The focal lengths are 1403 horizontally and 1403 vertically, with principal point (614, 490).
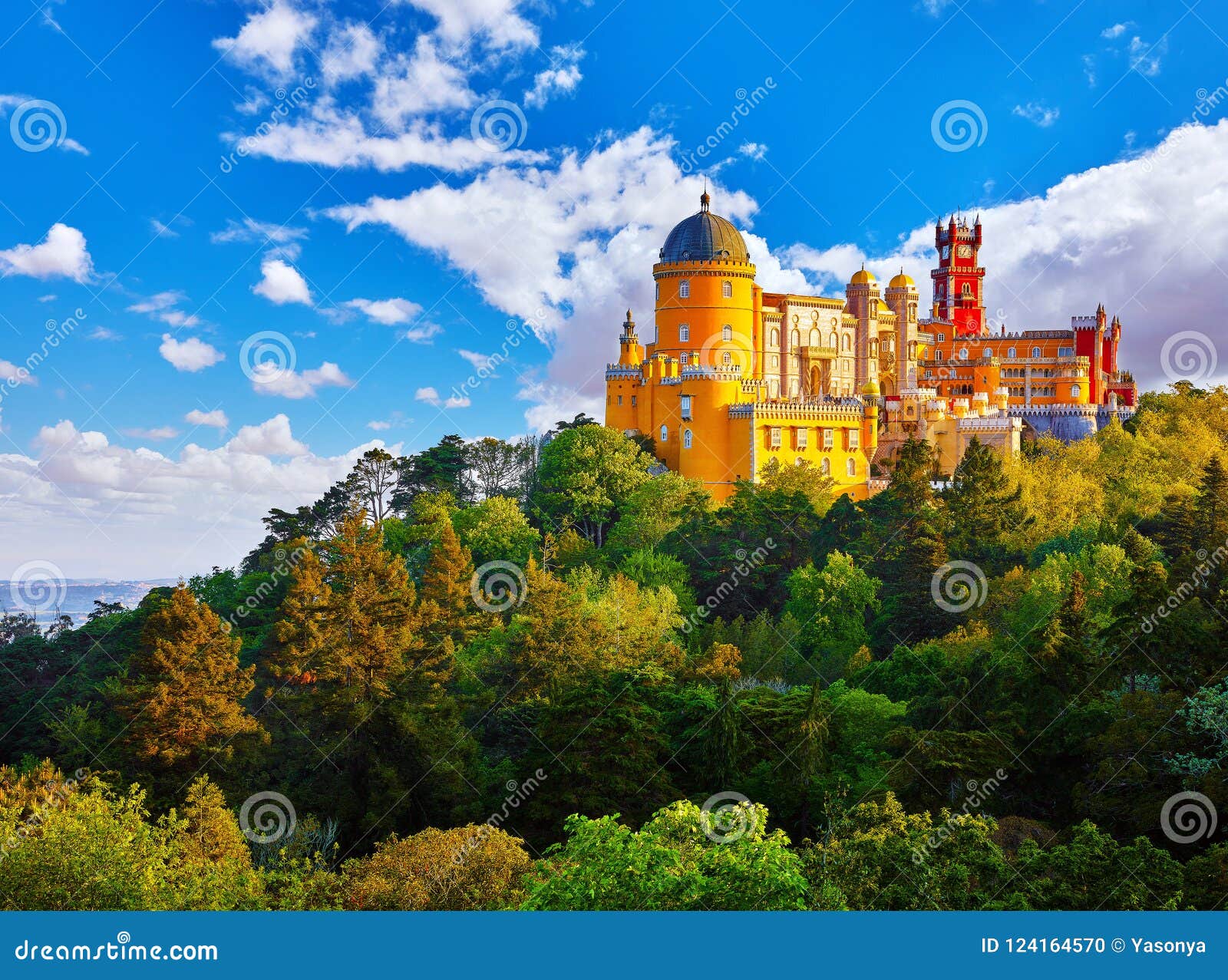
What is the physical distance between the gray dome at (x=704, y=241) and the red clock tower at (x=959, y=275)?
105 ft

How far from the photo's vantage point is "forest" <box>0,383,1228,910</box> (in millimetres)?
27156

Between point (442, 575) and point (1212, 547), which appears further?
point (442, 575)

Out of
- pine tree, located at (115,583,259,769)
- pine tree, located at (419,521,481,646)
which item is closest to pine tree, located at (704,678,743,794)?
pine tree, located at (419,521,481,646)

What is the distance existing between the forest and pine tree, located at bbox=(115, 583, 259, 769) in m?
0.11

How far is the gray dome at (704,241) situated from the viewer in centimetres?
6994

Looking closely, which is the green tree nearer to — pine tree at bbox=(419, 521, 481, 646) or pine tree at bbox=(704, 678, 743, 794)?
pine tree at bbox=(419, 521, 481, 646)

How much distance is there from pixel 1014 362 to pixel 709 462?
33850 mm

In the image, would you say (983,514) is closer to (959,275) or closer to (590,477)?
(590,477)

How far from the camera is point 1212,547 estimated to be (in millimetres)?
44344

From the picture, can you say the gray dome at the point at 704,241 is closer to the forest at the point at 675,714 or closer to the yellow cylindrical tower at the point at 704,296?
the yellow cylindrical tower at the point at 704,296

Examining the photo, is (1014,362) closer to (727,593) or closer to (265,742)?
(727,593)

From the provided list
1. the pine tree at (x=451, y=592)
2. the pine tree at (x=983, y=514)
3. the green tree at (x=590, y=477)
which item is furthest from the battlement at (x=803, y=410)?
the pine tree at (x=451, y=592)

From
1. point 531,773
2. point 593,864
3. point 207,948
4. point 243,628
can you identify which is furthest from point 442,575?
point 207,948

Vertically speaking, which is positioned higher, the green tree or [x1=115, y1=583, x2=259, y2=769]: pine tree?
the green tree
